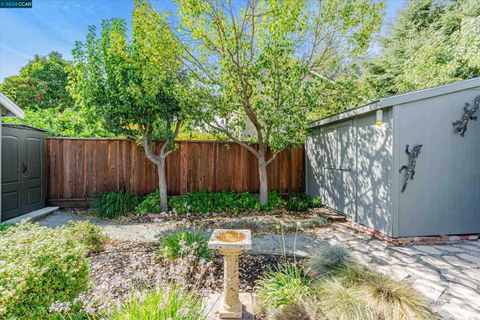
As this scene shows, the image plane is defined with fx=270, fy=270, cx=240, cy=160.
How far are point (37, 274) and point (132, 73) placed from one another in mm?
4446

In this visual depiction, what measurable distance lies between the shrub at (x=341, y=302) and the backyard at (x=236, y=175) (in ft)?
0.06

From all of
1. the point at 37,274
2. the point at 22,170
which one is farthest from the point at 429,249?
the point at 22,170

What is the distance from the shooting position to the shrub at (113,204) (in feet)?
19.9

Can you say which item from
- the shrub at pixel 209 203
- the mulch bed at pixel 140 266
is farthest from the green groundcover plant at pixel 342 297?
the shrub at pixel 209 203

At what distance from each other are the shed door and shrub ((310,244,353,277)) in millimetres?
2312

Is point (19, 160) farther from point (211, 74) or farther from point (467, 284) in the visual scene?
point (467, 284)

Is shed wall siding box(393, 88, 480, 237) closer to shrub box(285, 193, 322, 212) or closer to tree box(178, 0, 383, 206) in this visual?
tree box(178, 0, 383, 206)

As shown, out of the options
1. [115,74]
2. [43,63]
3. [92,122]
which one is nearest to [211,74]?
[115,74]

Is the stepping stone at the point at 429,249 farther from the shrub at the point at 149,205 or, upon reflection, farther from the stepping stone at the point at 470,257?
the shrub at the point at 149,205

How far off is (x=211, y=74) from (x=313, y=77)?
2.29 m

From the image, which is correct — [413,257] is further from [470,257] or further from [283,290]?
[283,290]

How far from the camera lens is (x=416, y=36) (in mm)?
13359

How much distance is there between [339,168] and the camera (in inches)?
226

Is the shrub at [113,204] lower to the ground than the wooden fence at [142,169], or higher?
lower
